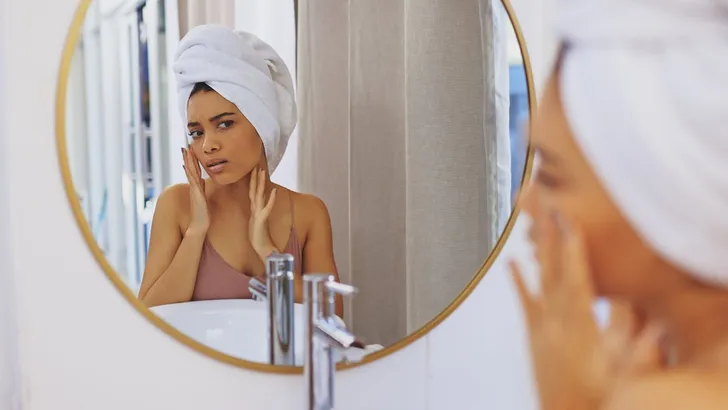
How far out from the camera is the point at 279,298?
93 centimetres

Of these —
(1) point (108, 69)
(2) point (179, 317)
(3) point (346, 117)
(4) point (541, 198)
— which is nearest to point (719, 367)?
(4) point (541, 198)

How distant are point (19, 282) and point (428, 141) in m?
0.58

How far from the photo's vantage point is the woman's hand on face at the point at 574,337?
2.55ft

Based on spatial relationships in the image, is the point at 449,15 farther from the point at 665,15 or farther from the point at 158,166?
the point at 158,166

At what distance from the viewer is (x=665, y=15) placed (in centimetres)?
72

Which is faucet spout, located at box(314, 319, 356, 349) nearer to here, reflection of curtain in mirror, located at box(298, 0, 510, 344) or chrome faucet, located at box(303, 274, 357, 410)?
chrome faucet, located at box(303, 274, 357, 410)

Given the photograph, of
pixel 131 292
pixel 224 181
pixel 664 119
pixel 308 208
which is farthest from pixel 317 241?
pixel 664 119

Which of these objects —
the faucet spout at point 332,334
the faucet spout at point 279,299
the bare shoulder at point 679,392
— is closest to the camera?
the bare shoulder at point 679,392

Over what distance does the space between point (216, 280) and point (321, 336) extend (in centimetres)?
17

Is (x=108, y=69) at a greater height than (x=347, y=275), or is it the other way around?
(x=108, y=69)

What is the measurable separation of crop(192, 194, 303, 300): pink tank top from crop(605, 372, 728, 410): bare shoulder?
1.63 ft

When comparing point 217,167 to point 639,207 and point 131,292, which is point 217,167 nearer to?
point 131,292

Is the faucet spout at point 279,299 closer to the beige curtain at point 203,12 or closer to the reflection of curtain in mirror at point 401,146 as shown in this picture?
the reflection of curtain in mirror at point 401,146

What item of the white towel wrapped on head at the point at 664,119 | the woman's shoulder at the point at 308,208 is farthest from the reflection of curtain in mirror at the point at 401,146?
the white towel wrapped on head at the point at 664,119
